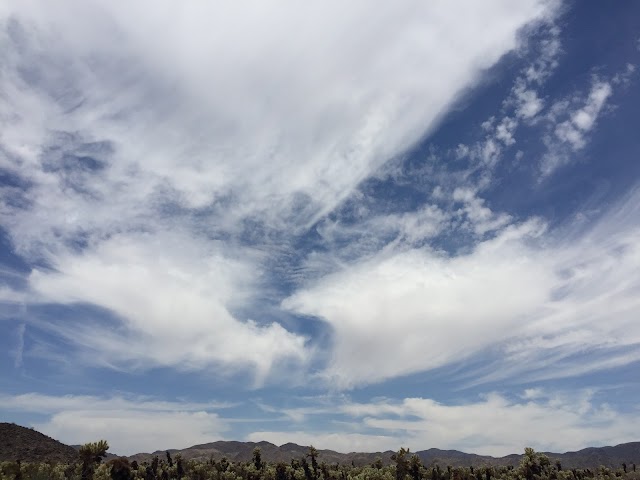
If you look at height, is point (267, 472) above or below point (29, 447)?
below

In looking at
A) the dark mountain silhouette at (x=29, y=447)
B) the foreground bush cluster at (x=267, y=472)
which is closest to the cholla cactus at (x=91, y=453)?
the foreground bush cluster at (x=267, y=472)

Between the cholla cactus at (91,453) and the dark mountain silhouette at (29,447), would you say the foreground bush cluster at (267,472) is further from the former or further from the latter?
the dark mountain silhouette at (29,447)

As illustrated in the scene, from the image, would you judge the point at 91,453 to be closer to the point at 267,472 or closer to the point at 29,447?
the point at 267,472

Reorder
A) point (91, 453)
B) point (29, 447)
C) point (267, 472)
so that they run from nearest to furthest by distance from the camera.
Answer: point (91, 453), point (267, 472), point (29, 447)

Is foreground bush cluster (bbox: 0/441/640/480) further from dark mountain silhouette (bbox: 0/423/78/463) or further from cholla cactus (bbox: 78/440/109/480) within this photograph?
dark mountain silhouette (bbox: 0/423/78/463)

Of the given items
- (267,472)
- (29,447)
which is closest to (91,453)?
(267,472)

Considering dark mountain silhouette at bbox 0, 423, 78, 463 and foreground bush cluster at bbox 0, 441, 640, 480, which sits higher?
dark mountain silhouette at bbox 0, 423, 78, 463

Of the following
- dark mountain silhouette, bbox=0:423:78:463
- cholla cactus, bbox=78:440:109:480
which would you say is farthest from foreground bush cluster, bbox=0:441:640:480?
dark mountain silhouette, bbox=0:423:78:463

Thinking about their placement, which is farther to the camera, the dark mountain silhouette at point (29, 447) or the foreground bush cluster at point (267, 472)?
the dark mountain silhouette at point (29, 447)

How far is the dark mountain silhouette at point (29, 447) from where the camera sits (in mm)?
71925

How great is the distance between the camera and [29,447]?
7562 centimetres

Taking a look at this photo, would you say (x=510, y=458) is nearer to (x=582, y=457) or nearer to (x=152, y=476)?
(x=582, y=457)

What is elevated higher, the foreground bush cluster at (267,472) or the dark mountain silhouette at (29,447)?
the dark mountain silhouette at (29,447)

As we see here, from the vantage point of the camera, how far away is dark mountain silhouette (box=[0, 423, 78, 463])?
236 feet
